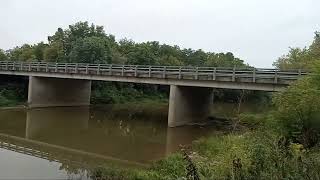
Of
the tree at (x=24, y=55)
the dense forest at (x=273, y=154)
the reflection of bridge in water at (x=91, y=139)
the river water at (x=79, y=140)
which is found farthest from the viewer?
the tree at (x=24, y=55)

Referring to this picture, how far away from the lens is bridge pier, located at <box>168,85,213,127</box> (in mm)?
33312

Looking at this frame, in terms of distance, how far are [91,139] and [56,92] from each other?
23847 millimetres

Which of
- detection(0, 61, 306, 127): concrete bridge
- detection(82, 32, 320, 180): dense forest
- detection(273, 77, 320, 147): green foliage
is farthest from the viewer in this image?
detection(0, 61, 306, 127): concrete bridge

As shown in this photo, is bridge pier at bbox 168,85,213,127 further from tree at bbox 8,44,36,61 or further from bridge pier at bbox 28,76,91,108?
tree at bbox 8,44,36,61

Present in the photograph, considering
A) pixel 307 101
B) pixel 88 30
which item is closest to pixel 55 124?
pixel 307 101

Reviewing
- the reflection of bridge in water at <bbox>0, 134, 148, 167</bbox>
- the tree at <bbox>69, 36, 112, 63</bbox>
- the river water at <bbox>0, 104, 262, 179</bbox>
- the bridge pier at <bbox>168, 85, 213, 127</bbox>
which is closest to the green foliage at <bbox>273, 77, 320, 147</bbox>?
the river water at <bbox>0, 104, 262, 179</bbox>

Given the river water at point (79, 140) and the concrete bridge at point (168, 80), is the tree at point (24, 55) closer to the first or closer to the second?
the concrete bridge at point (168, 80)

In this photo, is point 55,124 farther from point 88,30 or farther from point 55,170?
point 88,30

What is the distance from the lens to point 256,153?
9.64 meters

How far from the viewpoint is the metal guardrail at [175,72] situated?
28500mm

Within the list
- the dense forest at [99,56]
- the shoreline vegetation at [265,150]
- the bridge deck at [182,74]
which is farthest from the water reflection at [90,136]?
the dense forest at [99,56]

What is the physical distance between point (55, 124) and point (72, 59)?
2731cm

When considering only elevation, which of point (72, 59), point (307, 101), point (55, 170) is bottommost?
point (55, 170)

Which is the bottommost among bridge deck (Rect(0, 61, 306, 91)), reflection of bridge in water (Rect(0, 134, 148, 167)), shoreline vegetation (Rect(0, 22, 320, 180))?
reflection of bridge in water (Rect(0, 134, 148, 167))
